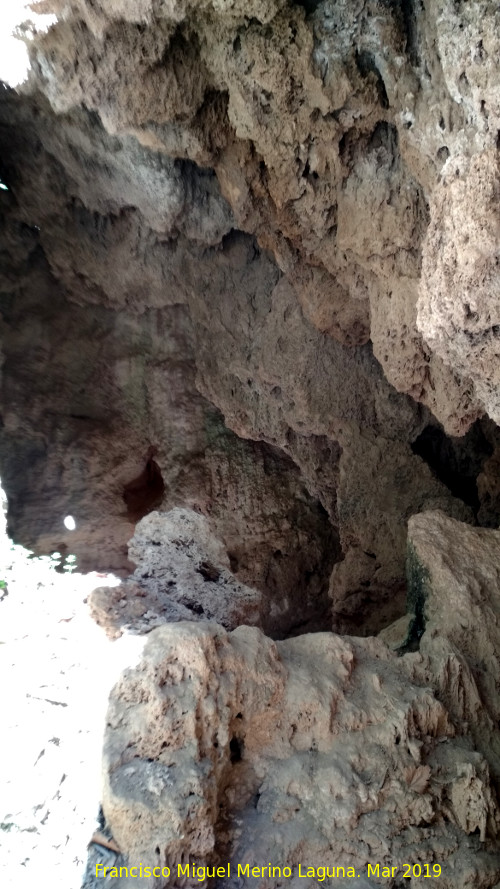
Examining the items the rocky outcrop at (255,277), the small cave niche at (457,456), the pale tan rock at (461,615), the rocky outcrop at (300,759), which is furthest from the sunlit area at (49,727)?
the small cave niche at (457,456)

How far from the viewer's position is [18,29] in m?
2.87

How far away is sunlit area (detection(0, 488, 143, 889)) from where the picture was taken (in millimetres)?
1921

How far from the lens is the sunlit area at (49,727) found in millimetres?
1921

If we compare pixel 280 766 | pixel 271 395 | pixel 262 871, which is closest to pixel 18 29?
pixel 271 395

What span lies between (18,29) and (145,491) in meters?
4.40

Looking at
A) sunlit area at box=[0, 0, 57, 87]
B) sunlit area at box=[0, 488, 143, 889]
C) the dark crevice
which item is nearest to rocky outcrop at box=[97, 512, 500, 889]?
sunlit area at box=[0, 488, 143, 889]

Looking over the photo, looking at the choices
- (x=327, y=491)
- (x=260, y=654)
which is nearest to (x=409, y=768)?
(x=260, y=654)

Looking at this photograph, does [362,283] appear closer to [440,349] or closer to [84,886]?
[440,349]

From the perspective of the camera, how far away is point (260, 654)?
266 centimetres

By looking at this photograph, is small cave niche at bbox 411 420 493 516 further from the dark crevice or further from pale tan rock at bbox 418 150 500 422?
the dark crevice

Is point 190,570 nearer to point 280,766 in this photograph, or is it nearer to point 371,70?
point 280,766

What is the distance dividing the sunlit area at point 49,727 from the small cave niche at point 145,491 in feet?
9.35

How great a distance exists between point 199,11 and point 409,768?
12.1 feet

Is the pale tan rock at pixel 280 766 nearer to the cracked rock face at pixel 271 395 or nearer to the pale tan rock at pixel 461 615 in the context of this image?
the cracked rock face at pixel 271 395
